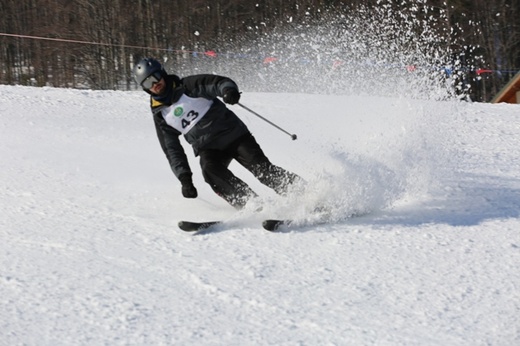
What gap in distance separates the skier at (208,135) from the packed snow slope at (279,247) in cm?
16

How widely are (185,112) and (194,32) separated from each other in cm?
2468

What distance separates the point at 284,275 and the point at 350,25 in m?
21.7

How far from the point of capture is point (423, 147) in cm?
568

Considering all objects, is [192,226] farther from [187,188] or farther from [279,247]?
[279,247]

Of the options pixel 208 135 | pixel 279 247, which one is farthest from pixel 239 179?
pixel 279 247

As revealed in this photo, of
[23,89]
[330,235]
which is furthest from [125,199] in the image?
[23,89]

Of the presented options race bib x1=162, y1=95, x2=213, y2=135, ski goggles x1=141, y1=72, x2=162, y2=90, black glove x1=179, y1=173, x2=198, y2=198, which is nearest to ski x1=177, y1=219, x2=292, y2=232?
black glove x1=179, y1=173, x2=198, y2=198

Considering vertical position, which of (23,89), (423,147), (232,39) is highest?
(423,147)

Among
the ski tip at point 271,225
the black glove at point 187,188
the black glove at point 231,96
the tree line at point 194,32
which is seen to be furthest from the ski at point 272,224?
the tree line at point 194,32

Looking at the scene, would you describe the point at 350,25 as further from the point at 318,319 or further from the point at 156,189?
the point at 318,319

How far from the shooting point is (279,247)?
14.6 ft

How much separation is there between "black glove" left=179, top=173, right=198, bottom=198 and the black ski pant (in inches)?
6.9

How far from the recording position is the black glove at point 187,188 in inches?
187

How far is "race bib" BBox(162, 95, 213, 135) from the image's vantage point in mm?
4926
